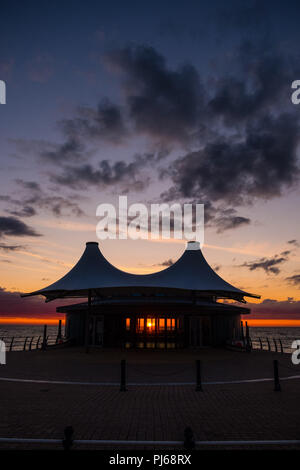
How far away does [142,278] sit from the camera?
2519 centimetres

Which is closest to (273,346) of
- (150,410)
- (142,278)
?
(142,278)

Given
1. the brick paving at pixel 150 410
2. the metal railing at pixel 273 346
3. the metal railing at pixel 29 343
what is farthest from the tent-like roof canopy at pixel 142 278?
the brick paving at pixel 150 410

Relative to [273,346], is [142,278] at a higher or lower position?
higher

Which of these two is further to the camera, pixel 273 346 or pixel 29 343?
pixel 273 346

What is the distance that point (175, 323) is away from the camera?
28.1 m

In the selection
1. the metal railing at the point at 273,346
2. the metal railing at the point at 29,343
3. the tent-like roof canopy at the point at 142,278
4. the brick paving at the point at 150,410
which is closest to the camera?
the brick paving at the point at 150,410

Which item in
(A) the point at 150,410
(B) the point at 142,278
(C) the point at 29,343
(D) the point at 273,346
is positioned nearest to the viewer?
(A) the point at 150,410

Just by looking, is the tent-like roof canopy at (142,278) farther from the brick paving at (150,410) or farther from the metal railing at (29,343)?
the brick paving at (150,410)

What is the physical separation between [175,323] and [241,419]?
20908 millimetres

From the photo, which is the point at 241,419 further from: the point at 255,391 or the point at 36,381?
the point at 36,381

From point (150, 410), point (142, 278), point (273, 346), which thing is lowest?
point (273, 346)

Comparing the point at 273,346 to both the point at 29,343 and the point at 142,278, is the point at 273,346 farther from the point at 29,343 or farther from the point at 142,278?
the point at 142,278

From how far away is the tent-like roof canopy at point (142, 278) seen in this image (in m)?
23.0
